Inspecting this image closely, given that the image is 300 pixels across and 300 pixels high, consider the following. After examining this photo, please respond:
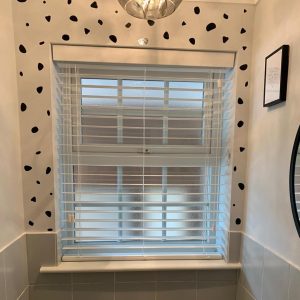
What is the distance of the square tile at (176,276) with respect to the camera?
123 cm

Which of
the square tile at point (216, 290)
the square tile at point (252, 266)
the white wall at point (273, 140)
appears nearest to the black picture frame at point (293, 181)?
the white wall at point (273, 140)

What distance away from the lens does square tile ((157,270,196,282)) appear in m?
1.23

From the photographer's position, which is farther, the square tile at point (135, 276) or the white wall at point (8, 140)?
the square tile at point (135, 276)

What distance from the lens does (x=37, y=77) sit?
110cm

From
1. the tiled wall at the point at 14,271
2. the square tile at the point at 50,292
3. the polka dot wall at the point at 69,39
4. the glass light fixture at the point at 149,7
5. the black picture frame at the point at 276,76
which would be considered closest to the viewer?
the glass light fixture at the point at 149,7

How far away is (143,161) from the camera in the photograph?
130cm

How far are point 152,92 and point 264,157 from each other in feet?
2.24

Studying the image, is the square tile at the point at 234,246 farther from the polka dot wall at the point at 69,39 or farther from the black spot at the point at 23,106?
the black spot at the point at 23,106

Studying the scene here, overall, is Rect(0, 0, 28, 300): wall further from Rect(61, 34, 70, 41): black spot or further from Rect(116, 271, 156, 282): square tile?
Rect(116, 271, 156, 282): square tile

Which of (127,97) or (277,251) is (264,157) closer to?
(277,251)

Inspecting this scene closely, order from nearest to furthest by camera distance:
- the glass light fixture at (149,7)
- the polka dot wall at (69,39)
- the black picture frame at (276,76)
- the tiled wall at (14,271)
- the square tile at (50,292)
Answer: the glass light fixture at (149,7)
the black picture frame at (276,76)
the tiled wall at (14,271)
the polka dot wall at (69,39)
the square tile at (50,292)

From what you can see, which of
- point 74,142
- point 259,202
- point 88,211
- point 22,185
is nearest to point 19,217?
point 22,185

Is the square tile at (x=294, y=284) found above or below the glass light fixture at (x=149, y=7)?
below

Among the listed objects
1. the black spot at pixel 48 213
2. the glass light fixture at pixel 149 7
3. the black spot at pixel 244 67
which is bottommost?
the black spot at pixel 48 213
